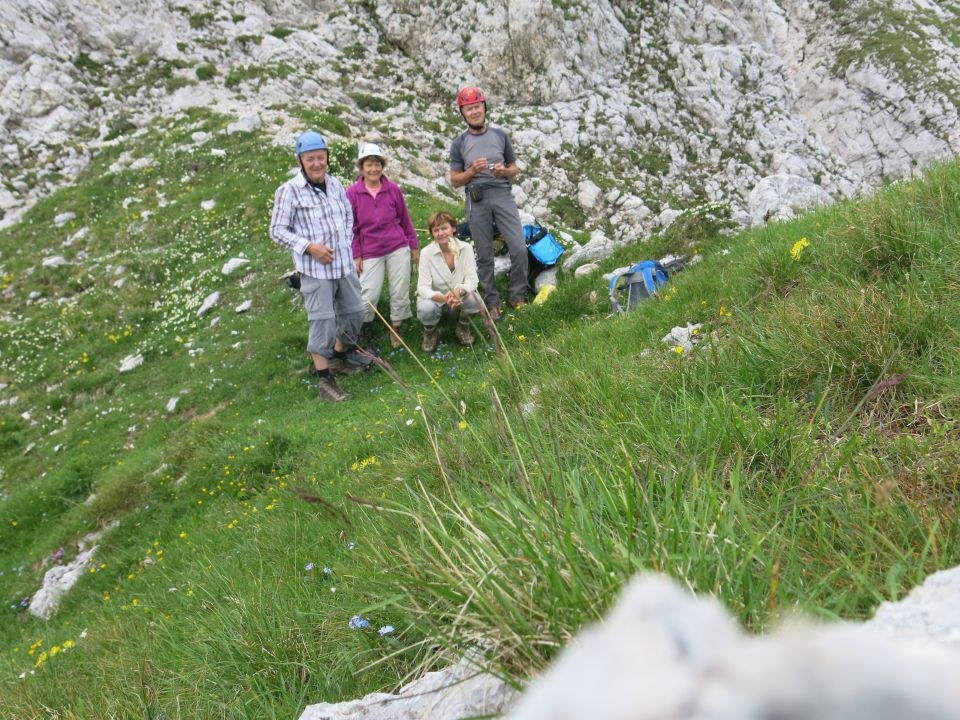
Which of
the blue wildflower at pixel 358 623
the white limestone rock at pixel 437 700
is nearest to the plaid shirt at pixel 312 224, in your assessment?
the blue wildflower at pixel 358 623

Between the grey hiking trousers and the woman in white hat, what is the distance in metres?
1.06

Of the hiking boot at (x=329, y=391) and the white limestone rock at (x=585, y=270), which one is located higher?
the white limestone rock at (x=585, y=270)

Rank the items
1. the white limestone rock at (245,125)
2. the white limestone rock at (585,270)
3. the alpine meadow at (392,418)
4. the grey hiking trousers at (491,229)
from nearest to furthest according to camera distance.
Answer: the alpine meadow at (392,418), the grey hiking trousers at (491,229), the white limestone rock at (585,270), the white limestone rock at (245,125)

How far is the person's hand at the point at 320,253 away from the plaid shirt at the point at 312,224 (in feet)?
0.28

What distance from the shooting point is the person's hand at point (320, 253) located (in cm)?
718

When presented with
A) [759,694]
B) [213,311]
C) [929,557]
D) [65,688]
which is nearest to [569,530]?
[929,557]

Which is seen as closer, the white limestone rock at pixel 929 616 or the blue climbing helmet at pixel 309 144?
the white limestone rock at pixel 929 616

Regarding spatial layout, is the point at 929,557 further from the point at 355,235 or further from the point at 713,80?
the point at 713,80

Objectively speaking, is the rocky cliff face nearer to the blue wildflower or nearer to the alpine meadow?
the alpine meadow

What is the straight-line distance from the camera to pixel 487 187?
8.85 m

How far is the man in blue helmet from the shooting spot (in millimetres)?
7242

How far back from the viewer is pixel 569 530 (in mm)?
1496

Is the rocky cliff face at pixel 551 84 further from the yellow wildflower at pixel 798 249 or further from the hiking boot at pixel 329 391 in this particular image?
the yellow wildflower at pixel 798 249

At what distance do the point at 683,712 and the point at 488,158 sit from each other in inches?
347
